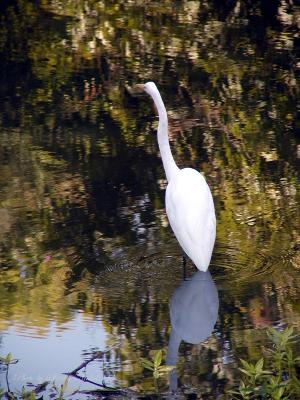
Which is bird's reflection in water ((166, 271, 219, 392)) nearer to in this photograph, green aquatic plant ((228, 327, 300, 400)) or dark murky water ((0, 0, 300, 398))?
dark murky water ((0, 0, 300, 398))

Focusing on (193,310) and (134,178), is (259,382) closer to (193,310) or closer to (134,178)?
(193,310)

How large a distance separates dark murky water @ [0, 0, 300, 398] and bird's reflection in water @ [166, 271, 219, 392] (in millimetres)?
37

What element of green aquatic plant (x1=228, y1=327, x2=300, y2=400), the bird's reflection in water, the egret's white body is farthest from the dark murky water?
green aquatic plant (x1=228, y1=327, x2=300, y2=400)

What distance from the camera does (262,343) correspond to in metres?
4.64

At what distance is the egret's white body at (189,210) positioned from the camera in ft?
17.0

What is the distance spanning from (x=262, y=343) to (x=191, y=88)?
4.50 meters

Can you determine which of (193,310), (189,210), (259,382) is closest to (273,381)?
(259,382)

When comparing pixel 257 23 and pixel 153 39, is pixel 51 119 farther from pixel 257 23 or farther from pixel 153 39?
pixel 257 23

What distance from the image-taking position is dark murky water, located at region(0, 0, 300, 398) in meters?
4.80

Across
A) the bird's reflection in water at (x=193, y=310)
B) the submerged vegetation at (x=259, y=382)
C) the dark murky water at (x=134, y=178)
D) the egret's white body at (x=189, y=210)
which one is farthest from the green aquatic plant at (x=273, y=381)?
the egret's white body at (x=189, y=210)

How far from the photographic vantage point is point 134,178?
22.7 feet

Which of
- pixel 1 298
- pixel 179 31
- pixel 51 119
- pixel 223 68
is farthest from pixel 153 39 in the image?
pixel 1 298

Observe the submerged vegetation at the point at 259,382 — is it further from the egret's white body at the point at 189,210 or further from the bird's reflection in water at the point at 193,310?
the egret's white body at the point at 189,210

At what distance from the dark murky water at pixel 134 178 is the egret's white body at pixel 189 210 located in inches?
8.5
